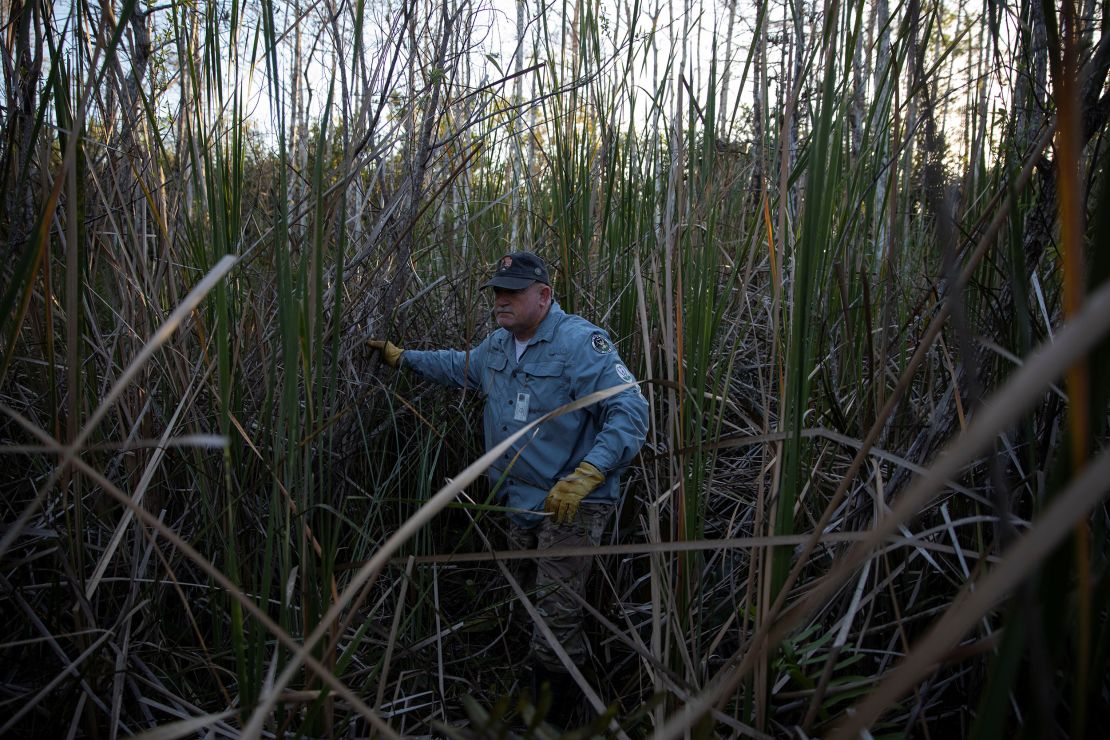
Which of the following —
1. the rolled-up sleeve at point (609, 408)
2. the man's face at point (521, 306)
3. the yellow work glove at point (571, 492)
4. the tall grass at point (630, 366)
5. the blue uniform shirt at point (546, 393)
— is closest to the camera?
the tall grass at point (630, 366)

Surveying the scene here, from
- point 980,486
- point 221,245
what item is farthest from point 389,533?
point 980,486

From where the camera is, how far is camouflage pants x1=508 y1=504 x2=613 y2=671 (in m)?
2.15

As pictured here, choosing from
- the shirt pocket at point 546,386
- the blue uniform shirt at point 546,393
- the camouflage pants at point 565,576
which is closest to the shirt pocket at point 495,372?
the blue uniform shirt at point 546,393

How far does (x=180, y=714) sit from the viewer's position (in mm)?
1340

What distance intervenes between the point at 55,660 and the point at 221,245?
96cm

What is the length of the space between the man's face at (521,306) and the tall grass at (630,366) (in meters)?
0.15

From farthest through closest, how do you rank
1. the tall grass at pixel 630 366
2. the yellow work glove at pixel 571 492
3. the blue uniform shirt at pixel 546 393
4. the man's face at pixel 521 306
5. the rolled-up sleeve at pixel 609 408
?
→ the man's face at pixel 521 306
the blue uniform shirt at pixel 546 393
the rolled-up sleeve at pixel 609 408
the yellow work glove at pixel 571 492
the tall grass at pixel 630 366

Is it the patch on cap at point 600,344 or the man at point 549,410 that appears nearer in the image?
the man at point 549,410

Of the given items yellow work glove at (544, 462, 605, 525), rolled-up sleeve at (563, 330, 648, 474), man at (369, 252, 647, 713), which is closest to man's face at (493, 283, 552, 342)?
man at (369, 252, 647, 713)

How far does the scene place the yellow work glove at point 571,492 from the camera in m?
2.05

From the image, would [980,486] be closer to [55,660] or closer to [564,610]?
[564,610]

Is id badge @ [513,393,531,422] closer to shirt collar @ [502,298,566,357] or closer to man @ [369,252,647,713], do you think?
man @ [369,252,647,713]

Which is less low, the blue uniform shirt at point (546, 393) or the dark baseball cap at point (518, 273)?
the dark baseball cap at point (518, 273)

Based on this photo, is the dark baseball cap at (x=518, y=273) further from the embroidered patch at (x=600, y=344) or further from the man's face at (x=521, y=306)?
the embroidered patch at (x=600, y=344)
